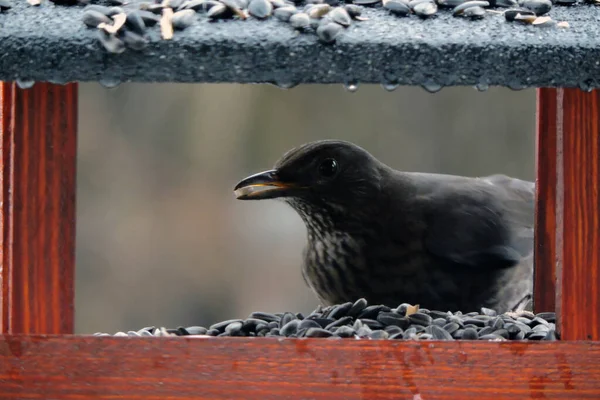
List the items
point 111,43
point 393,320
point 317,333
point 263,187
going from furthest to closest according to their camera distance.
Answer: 1. point 263,187
2. point 393,320
3. point 317,333
4. point 111,43

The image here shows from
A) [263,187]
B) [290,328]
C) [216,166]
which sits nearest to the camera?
[290,328]

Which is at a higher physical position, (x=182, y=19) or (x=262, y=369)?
(x=182, y=19)

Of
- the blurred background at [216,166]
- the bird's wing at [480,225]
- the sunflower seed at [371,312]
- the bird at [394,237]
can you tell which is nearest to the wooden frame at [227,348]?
the sunflower seed at [371,312]

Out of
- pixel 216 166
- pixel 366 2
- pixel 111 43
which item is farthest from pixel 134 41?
pixel 216 166

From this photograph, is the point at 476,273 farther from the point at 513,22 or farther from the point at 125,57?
the point at 125,57

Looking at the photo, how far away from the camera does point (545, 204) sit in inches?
154

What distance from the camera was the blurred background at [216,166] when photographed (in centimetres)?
872

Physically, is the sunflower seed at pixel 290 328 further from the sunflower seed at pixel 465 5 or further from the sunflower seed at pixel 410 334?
the sunflower seed at pixel 465 5

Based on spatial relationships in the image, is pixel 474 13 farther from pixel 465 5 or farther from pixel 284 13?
pixel 284 13

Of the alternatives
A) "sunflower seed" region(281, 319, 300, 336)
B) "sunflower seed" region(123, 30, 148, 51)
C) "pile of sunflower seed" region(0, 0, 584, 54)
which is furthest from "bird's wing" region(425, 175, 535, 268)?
"sunflower seed" region(123, 30, 148, 51)

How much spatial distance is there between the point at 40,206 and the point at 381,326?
1109 mm

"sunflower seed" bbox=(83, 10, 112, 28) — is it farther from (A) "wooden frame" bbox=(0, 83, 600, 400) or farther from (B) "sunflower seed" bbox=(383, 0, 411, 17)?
(B) "sunflower seed" bbox=(383, 0, 411, 17)

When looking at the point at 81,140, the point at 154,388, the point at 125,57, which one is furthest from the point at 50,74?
the point at 81,140

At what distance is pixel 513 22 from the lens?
284cm
